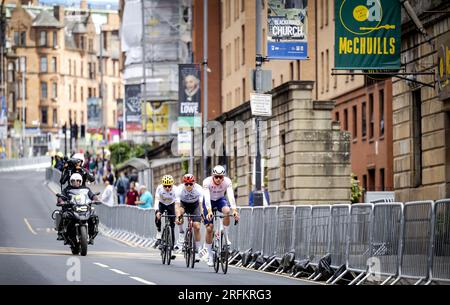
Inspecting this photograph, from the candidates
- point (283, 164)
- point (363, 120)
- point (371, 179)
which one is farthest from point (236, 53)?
point (283, 164)

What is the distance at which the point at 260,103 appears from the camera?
123ft

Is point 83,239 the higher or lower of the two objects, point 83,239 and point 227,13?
the lower

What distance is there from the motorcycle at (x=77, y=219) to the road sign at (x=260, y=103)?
225 inches

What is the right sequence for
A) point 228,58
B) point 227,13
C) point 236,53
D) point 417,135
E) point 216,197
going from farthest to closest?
point 228,58
point 227,13
point 236,53
point 417,135
point 216,197

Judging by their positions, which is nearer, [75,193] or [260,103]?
[75,193]

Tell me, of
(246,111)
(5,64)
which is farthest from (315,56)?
(5,64)

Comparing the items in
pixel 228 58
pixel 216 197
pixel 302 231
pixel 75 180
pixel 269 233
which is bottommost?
pixel 269 233

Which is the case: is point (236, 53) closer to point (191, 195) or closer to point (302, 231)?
point (191, 195)

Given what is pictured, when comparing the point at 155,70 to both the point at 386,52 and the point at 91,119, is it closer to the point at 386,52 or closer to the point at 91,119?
the point at 91,119

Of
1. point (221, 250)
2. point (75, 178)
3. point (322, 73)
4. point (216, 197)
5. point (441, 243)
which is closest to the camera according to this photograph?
point (441, 243)

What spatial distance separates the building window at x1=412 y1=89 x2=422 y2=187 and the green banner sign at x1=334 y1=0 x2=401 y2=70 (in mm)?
4022

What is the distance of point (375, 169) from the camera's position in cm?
6438

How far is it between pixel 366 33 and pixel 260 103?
12.0 ft

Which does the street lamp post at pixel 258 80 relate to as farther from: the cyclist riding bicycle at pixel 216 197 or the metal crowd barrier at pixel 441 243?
the metal crowd barrier at pixel 441 243
